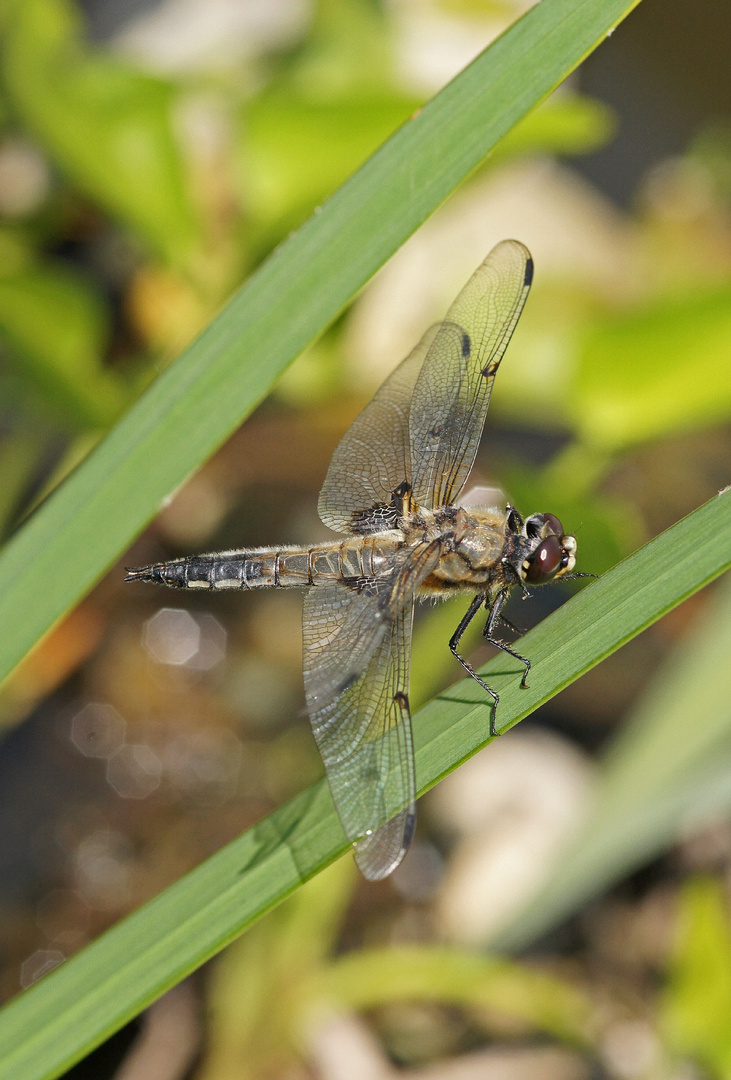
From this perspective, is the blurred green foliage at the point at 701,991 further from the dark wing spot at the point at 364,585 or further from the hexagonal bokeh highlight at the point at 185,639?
the hexagonal bokeh highlight at the point at 185,639

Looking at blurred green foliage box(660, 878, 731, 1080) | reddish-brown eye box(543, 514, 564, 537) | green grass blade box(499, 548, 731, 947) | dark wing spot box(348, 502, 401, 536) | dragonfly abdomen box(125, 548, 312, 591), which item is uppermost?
dragonfly abdomen box(125, 548, 312, 591)

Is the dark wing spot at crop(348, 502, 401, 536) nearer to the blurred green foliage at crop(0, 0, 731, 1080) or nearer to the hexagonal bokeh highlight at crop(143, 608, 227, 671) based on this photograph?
the blurred green foliage at crop(0, 0, 731, 1080)

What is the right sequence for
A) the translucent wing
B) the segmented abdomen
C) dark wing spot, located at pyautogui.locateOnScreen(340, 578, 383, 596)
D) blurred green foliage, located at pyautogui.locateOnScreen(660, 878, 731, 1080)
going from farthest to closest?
blurred green foliage, located at pyautogui.locateOnScreen(660, 878, 731, 1080) → the segmented abdomen → dark wing spot, located at pyautogui.locateOnScreen(340, 578, 383, 596) → the translucent wing

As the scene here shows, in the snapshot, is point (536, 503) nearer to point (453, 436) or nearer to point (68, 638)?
point (453, 436)

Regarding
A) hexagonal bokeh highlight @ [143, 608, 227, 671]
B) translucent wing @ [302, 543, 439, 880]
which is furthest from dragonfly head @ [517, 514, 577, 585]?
hexagonal bokeh highlight @ [143, 608, 227, 671]

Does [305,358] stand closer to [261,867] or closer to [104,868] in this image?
[104,868]

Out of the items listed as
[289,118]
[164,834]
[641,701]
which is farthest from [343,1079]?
[289,118]
